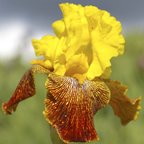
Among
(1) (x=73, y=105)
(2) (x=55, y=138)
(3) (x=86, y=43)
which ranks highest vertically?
(3) (x=86, y=43)

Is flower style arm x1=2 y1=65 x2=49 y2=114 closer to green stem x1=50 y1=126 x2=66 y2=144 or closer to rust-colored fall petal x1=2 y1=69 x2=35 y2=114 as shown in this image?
rust-colored fall petal x1=2 y1=69 x2=35 y2=114

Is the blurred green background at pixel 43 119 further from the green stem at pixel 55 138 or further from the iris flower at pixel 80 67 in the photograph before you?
the green stem at pixel 55 138

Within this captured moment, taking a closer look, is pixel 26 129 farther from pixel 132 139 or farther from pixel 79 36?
pixel 79 36

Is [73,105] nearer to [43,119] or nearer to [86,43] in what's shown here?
[86,43]

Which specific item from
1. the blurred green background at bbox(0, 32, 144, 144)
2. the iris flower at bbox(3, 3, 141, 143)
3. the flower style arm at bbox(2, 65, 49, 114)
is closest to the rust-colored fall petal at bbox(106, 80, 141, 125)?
the iris flower at bbox(3, 3, 141, 143)

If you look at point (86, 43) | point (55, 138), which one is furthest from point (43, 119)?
point (55, 138)

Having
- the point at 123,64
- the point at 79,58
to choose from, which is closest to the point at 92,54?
the point at 79,58

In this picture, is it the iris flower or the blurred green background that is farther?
the blurred green background
